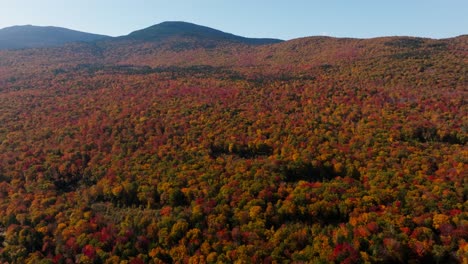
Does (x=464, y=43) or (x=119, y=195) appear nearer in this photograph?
(x=119, y=195)

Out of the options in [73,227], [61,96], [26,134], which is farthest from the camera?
[61,96]

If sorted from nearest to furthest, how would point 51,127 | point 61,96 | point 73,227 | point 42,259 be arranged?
1. point 42,259
2. point 73,227
3. point 51,127
4. point 61,96

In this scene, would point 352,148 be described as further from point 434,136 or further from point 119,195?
point 119,195

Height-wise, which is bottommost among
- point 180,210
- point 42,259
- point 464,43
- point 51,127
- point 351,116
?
point 42,259

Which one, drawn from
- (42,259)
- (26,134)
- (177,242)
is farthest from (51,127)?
(177,242)

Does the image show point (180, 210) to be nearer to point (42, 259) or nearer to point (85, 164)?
point (42, 259)

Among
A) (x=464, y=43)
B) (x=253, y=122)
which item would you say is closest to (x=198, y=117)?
(x=253, y=122)

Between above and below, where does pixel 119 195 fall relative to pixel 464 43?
below
